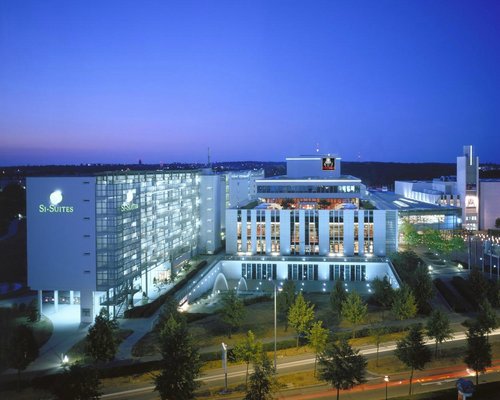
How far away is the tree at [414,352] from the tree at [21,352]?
1825 cm

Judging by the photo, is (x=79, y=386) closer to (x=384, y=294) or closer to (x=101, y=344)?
(x=101, y=344)

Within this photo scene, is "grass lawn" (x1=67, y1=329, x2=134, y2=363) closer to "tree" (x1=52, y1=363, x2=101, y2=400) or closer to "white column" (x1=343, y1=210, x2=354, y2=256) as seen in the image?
"tree" (x1=52, y1=363, x2=101, y2=400)

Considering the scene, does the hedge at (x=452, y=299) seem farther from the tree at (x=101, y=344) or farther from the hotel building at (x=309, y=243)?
the tree at (x=101, y=344)

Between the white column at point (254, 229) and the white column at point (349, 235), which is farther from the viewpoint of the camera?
the white column at point (254, 229)

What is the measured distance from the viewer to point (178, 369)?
2173 cm

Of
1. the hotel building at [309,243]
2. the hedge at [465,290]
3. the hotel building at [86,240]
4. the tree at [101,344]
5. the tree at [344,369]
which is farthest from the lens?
the hotel building at [309,243]

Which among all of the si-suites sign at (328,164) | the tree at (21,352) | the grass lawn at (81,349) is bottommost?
the grass lawn at (81,349)

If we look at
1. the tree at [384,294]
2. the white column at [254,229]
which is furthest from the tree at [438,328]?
the white column at [254,229]

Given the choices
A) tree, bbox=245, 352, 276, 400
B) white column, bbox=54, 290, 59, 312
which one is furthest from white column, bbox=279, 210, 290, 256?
tree, bbox=245, 352, 276, 400

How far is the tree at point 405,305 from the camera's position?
1303 inches

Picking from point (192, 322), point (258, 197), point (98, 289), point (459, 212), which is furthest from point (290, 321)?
point (459, 212)

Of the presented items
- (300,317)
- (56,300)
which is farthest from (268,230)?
(300,317)

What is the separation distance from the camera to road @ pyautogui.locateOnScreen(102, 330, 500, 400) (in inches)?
933

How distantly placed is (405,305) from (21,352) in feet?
74.0
